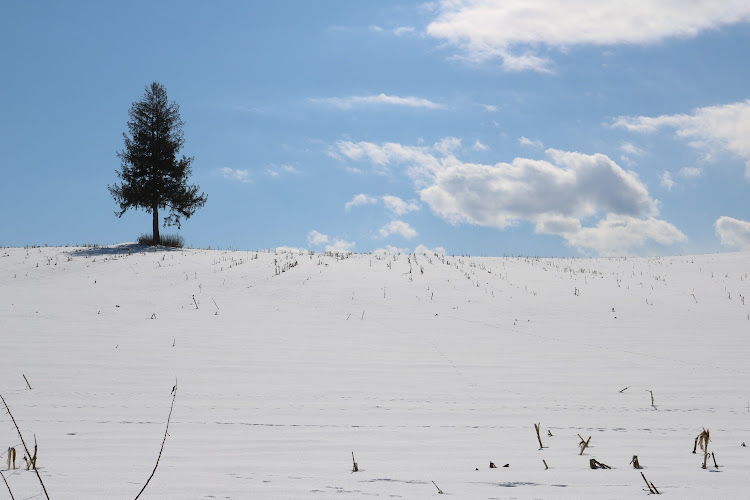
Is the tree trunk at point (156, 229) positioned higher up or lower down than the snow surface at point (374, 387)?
higher up

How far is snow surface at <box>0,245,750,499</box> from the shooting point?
11.0 feet

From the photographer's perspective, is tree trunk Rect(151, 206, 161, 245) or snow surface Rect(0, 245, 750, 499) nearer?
snow surface Rect(0, 245, 750, 499)

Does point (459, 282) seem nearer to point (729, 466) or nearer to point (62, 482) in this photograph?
point (729, 466)

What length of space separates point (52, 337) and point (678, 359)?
29.1 feet

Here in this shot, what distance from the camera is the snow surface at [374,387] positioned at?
11.0 ft

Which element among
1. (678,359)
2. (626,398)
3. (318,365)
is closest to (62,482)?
(318,365)

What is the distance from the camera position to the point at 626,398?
561cm

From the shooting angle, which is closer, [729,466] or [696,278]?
[729,466]

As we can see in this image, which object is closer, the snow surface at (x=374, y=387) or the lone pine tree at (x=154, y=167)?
the snow surface at (x=374, y=387)

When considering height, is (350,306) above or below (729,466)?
above

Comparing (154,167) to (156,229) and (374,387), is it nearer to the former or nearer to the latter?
(156,229)

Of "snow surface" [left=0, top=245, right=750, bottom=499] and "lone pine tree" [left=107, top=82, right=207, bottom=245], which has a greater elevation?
"lone pine tree" [left=107, top=82, right=207, bottom=245]

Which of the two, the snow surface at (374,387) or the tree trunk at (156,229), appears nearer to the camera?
the snow surface at (374,387)

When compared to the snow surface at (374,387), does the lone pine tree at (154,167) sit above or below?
above
